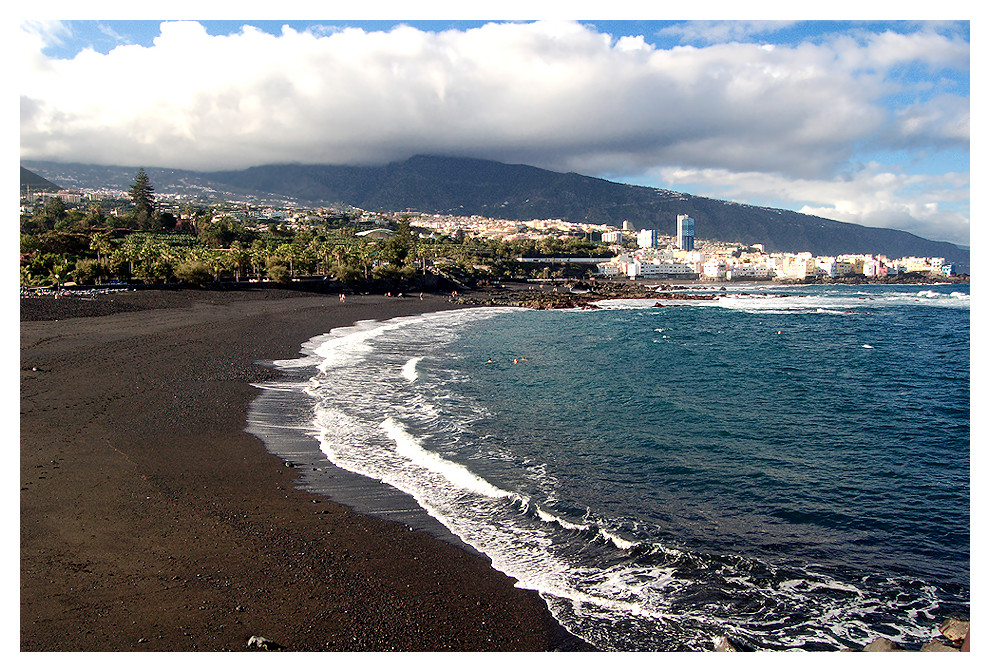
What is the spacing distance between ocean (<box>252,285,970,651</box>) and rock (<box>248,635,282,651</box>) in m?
2.71

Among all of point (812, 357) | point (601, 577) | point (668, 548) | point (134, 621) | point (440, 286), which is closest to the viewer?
point (134, 621)

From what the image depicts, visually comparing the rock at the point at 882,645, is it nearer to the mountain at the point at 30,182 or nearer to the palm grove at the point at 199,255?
the mountain at the point at 30,182

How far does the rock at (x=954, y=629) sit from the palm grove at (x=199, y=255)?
49372mm

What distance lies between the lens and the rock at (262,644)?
16.8 feet

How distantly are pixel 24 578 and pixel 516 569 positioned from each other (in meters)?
5.38

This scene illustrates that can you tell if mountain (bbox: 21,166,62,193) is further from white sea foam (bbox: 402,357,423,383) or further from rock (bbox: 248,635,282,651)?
white sea foam (bbox: 402,357,423,383)

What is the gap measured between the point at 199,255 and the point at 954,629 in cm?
5918

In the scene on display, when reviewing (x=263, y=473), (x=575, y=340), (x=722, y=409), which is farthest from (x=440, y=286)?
(x=263, y=473)

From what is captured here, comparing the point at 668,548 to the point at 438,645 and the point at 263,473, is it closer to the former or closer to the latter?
the point at 438,645

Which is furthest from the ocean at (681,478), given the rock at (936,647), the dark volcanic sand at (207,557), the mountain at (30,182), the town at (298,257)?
the town at (298,257)

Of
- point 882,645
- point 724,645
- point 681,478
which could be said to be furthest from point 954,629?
point 681,478

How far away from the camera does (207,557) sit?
6812 mm

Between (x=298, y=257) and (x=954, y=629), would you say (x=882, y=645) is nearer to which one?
(x=954, y=629)

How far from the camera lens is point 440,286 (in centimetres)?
7906
